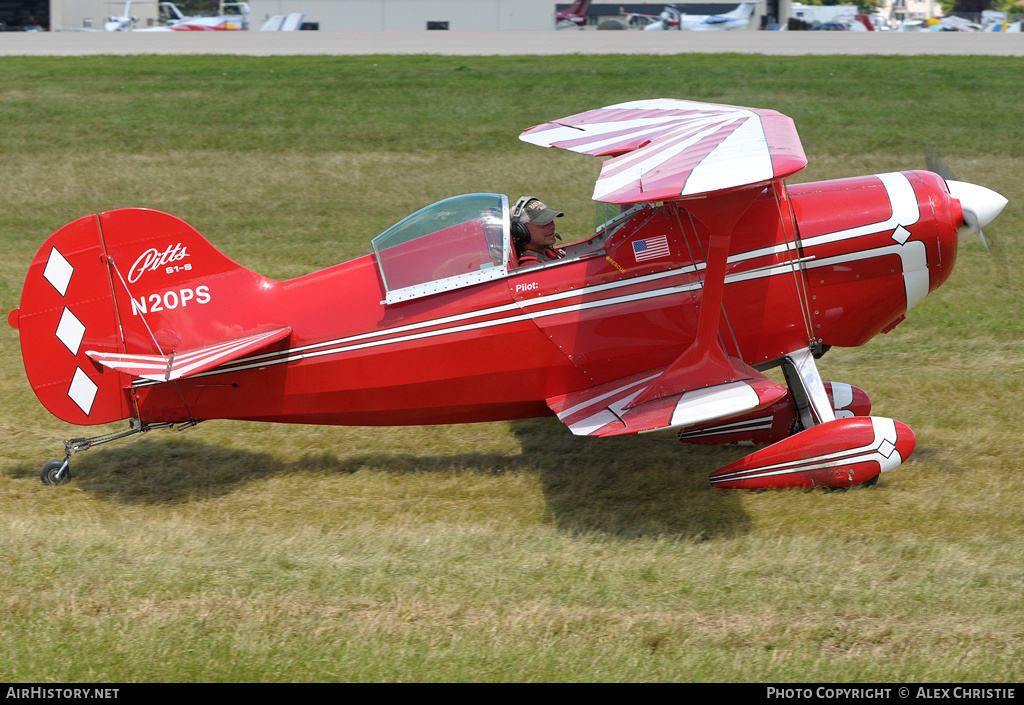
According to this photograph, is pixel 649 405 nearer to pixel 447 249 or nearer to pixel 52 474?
pixel 447 249

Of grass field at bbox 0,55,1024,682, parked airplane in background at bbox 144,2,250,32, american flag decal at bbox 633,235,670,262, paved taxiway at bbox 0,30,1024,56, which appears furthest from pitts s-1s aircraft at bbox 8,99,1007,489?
parked airplane in background at bbox 144,2,250,32

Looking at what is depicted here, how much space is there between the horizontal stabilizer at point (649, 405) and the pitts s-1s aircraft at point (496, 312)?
0.11 feet

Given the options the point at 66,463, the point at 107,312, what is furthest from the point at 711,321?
the point at 66,463

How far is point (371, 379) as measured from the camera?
6773 mm

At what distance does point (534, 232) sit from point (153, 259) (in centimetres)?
283

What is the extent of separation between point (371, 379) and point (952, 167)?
12.6m

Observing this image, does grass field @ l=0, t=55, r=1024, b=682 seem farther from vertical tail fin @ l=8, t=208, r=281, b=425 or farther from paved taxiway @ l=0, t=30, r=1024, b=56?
paved taxiway @ l=0, t=30, r=1024, b=56

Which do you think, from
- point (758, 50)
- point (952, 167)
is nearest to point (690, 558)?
point (952, 167)

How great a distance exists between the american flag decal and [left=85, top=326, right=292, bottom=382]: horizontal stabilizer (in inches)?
102

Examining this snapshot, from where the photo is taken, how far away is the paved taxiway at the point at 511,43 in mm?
26062

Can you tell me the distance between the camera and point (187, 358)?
21.3 ft

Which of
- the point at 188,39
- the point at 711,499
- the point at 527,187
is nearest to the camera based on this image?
the point at 711,499

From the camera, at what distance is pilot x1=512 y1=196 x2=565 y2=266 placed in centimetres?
687
